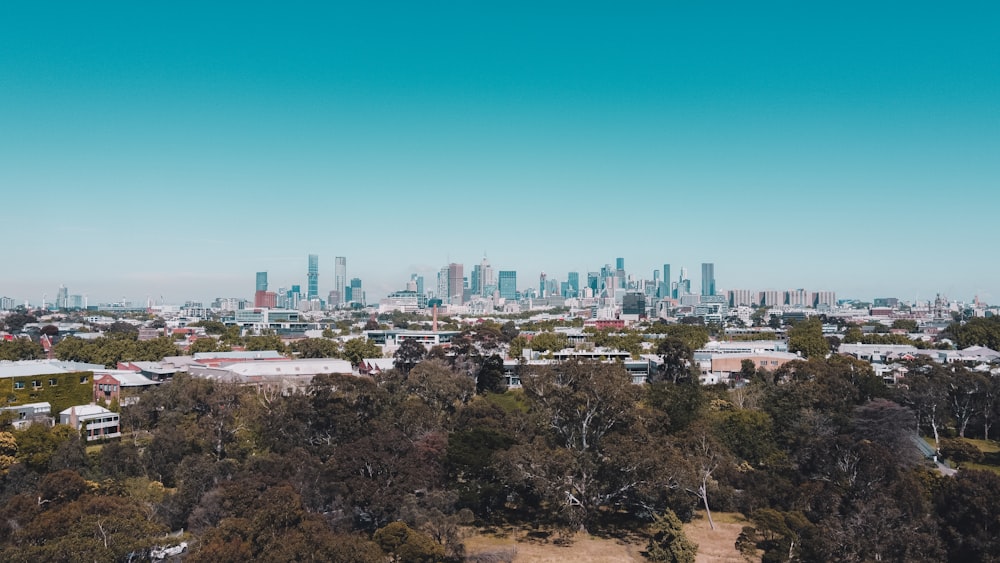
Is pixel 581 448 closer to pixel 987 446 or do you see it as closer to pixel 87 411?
pixel 987 446

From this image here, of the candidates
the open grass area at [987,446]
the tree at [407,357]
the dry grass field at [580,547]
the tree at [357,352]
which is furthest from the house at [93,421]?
the open grass area at [987,446]

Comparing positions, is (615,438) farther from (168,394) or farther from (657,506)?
(168,394)

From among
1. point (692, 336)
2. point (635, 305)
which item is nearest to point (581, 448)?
point (692, 336)

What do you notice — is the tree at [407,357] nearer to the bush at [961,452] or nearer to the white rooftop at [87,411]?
the white rooftop at [87,411]

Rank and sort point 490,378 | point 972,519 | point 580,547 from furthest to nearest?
point 490,378 < point 580,547 < point 972,519

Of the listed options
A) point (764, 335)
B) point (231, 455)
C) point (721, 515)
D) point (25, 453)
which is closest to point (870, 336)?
point (764, 335)
